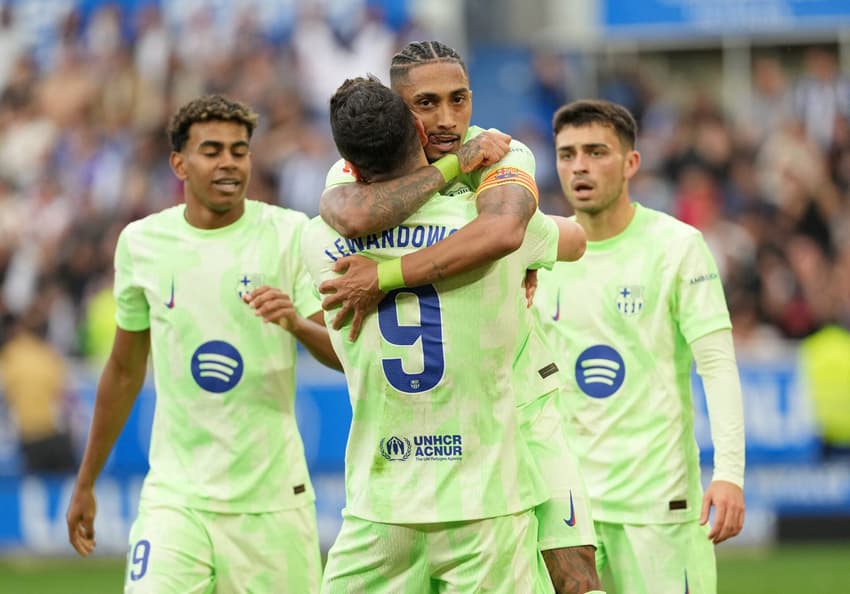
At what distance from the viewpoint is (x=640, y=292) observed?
21.6 feet

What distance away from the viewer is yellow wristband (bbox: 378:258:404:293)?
15.8 feet

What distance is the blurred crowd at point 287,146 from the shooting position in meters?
15.2

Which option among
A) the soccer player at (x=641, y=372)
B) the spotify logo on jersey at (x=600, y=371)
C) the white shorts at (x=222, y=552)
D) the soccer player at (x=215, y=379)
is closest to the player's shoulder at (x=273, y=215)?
the soccer player at (x=215, y=379)

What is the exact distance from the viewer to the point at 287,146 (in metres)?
16.6

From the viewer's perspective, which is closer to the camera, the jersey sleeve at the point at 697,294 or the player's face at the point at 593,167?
the jersey sleeve at the point at 697,294

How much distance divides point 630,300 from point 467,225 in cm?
198

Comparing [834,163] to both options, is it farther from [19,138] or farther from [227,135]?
[227,135]

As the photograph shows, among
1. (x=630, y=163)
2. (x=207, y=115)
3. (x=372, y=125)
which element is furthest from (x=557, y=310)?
(x=372, y=125)

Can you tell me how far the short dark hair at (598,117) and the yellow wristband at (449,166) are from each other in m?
2.04

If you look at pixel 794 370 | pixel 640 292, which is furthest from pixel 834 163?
pixel 640 292

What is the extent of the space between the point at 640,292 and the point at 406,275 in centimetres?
207

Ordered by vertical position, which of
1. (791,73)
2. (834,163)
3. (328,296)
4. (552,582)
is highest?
(791,73)

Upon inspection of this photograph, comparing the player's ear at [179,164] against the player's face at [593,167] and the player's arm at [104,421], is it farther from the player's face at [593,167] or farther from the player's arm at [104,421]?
the player's face at [593,167]

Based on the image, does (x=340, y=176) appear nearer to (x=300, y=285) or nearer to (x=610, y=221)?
(x=300, y=285)
